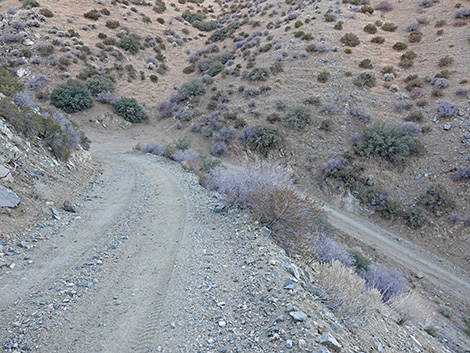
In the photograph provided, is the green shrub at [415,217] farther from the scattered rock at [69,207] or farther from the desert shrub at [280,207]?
the scattered rock at [69,207]

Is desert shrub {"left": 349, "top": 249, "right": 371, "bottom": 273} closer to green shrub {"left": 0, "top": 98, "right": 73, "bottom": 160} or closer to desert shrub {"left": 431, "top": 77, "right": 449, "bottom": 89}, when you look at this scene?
green shrub {"left": 0, "top": 98, "right": 73, "bottom": 160}

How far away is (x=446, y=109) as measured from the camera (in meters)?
17.5

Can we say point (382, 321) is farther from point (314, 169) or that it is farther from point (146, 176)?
point (314, 169)

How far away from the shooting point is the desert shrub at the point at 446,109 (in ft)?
56.9

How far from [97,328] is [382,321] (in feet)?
17.1

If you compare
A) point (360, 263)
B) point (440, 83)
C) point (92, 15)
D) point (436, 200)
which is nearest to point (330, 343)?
point (360, 263)

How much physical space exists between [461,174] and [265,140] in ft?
38.6

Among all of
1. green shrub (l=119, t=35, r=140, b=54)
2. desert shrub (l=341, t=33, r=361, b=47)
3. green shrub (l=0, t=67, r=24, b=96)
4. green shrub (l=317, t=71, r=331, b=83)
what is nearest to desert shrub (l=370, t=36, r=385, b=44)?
desert shrub (l=341, t=33, r=361, b=47)

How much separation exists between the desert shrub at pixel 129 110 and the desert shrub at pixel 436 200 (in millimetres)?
25277

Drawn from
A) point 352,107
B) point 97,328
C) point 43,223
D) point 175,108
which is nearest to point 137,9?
point 175,108

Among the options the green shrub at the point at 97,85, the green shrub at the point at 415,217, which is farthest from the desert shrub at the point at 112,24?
the green shrub at the point at 415,217

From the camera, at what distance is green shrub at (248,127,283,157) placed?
1953cm

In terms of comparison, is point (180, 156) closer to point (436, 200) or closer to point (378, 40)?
point (436, 200)

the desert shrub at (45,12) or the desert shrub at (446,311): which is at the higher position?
the desert shrub at (45,12)
